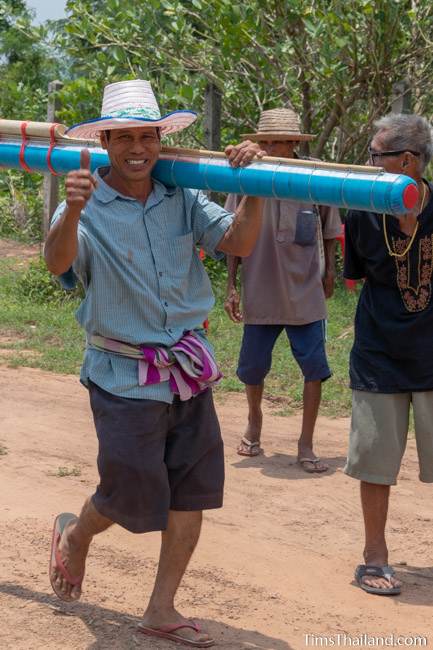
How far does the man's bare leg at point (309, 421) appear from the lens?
6207 mm

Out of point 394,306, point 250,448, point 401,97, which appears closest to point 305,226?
point 250,448

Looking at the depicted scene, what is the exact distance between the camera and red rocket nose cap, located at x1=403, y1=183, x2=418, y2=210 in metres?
3.44

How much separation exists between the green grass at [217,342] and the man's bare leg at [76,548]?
3358 mm

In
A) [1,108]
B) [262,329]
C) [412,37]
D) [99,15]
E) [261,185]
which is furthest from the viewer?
[1,108]

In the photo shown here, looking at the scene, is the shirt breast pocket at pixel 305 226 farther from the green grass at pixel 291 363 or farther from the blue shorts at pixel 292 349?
the green grass at pixel 291 363

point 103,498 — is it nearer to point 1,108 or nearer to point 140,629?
point 140,629

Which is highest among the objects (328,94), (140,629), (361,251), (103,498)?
(328,94)

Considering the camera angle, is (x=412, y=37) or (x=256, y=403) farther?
(x=412, y=37)

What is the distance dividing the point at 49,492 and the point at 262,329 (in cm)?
161

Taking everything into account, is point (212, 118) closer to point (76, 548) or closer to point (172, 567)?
point (76, 548)

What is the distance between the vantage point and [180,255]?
386 cm

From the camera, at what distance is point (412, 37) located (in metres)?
9.76

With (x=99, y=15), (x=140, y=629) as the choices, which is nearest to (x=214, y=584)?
(x=140, y=629)

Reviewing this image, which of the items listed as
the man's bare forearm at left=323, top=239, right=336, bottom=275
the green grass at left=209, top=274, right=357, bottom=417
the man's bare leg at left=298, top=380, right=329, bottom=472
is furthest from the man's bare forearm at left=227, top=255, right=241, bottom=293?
the green grass at left=209, top=274, right=357, bottom=417
